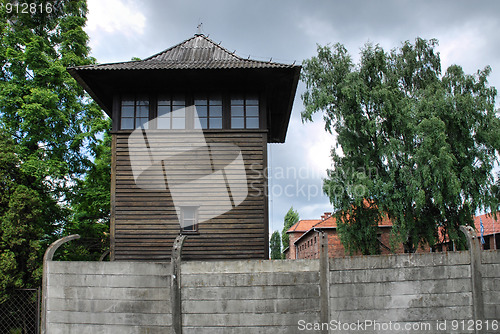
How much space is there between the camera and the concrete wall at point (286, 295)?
6598 millimetres

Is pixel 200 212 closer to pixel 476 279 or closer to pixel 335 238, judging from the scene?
pixel 476 279

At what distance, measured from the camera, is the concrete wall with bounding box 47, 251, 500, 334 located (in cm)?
660

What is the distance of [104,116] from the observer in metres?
18.4

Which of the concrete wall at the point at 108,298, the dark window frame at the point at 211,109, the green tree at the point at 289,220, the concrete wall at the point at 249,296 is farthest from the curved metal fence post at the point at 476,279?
the green tree at the point at 289,220

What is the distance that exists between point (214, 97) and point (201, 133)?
42.7 inches

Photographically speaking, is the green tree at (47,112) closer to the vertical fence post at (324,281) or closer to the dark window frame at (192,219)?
the dark window frame at (192,219)

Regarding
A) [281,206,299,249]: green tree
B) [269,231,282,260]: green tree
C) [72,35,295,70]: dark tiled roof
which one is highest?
[72,35,295,70]: dark tiled roof

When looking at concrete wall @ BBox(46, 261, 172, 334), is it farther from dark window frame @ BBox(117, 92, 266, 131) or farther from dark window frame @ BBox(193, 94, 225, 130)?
dark window frame @ BBox(193, 94, 225, 130)

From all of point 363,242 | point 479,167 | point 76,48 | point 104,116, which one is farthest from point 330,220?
point 76,48

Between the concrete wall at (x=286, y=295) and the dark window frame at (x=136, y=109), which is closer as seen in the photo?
the concrete wall at (x=286, y=295)

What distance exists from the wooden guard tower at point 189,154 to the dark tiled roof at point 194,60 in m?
0.05

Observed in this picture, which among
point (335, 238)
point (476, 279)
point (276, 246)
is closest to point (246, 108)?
point (476, 279)

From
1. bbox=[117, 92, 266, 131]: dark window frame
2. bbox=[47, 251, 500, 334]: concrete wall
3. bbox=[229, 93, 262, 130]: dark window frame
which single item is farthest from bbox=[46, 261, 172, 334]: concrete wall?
bbox=[229, 93, 262, 130]: dark window frame

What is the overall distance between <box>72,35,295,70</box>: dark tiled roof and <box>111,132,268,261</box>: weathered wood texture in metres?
1.77
